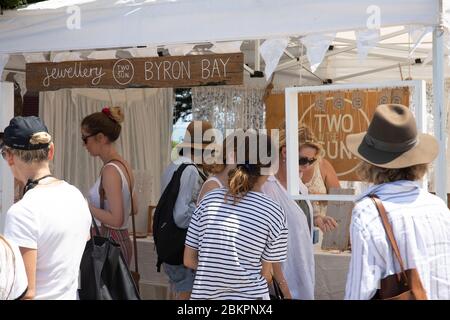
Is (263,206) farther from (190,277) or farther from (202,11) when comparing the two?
(202,11)

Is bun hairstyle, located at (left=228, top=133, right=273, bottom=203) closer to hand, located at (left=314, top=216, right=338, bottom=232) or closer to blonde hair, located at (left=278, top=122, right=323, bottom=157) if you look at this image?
blonde hair, located at (left=278, top=122, right=323, bottom=157)

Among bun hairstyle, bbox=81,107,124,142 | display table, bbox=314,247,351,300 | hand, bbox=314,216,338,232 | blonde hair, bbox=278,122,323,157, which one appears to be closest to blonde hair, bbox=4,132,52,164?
bun hairstyle, bbox=81,107,124,142

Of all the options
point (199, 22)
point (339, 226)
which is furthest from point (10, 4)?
point (339, 226)

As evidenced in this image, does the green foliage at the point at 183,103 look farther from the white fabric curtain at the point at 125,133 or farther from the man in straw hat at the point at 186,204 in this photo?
the man in straw hat at the point at 186,204

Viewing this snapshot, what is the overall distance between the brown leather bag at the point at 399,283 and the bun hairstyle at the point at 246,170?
735 mm

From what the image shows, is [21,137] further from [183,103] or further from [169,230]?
[183,103]

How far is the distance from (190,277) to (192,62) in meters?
1.21

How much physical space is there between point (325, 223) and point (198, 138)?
37.5 inches

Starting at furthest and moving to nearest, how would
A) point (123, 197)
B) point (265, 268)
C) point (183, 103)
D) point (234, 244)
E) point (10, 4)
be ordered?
1. point (183, 103)
2. point (10, 4)
3. point (123, 197)
4. point (265, 268)
5. point (234, 244)

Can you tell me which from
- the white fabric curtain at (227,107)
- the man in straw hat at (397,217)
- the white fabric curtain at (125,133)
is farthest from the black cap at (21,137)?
the white fabric curtain at (227,107)

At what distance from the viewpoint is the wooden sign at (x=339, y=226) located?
161 inches

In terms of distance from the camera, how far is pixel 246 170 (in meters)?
2.60
